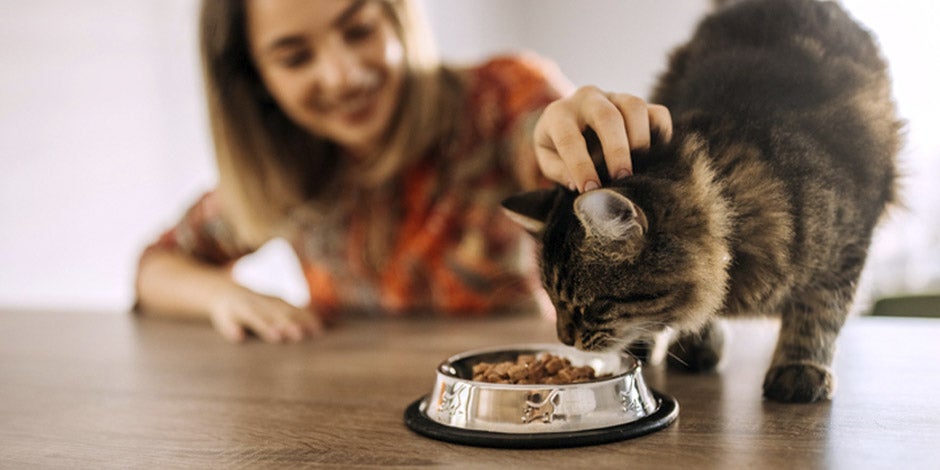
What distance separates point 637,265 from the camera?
867 mm

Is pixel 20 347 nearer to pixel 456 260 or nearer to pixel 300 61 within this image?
pixel 300 61

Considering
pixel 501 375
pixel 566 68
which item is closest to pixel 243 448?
pixel 501 375

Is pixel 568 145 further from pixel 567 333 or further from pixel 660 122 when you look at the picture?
pixel 567 333

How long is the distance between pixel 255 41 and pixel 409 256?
62 centimetres

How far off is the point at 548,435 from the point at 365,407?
30cm

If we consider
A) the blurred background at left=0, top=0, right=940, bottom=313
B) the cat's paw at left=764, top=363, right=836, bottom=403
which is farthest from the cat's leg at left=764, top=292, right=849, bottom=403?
the blurred background at left=0, top=0, right=940, bottom=313

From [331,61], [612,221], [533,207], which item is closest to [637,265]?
[612,221]

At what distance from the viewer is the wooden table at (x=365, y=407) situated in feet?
2.38

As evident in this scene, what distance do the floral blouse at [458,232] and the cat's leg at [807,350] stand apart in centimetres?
86

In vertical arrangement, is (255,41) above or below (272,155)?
above

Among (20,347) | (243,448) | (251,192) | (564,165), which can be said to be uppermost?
(564,165)

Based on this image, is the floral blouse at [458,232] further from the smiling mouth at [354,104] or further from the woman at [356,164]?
the smiling mouth at [354,104]

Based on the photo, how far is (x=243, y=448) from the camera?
0.81 m

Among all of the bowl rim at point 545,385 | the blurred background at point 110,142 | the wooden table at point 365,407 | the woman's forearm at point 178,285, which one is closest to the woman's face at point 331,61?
the woman's forearm at point 178,285
